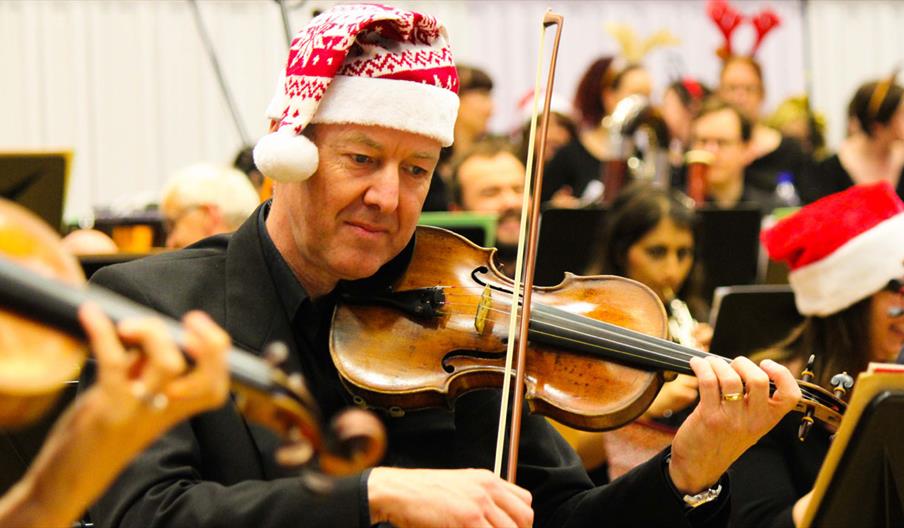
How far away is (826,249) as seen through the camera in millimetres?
2494

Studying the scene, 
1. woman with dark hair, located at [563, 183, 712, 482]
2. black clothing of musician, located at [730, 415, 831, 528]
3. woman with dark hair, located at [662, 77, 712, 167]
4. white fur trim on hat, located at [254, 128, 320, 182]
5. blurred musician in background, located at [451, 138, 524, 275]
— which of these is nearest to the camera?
white fur trim on hat, located at [254, 128, 320, 182]

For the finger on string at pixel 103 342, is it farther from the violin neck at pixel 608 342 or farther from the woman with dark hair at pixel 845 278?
the woman with dark hair at pixel 845 278

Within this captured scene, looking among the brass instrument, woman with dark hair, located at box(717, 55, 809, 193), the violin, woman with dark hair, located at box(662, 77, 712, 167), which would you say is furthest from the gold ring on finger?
woman with dark hair, located at box(662, 77, 712, 167)

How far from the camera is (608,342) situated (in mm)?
1730

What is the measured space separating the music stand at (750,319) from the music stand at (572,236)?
0.72 m

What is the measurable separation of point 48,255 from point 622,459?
5.51 ft

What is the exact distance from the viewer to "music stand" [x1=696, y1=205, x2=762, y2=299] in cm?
376

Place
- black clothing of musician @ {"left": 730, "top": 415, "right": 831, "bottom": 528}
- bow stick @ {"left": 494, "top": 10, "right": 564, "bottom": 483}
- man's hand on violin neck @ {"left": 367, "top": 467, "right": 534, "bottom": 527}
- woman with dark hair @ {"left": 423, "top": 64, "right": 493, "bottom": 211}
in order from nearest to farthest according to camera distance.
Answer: man's hand on violin neck @ {"left": 367, "top": 467, "right": 534, "bottom": 527}, bow stick @ {"left": 494, "top": 10, "right": 564, "bottom": 483}, black clothing of musician @ {"left": 730, "top": 415, "right": 831, "bottom": 528}, woman with dark hair @ {"left": 423, "top": 64, "right": 493, "bottom": 211}

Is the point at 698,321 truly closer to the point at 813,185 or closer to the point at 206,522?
the point at 813,185

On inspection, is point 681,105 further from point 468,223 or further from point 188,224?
point 188,224

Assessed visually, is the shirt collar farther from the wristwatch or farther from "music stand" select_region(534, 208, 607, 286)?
"music stand" select_region(534, 208, 607, 286)

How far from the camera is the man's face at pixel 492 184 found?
3912 mm

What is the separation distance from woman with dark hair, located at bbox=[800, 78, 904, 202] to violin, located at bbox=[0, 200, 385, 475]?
4001 millimetres

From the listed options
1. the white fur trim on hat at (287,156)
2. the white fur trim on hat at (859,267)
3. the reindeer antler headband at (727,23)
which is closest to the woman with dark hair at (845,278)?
the white fur trim on hat at (859,267)
